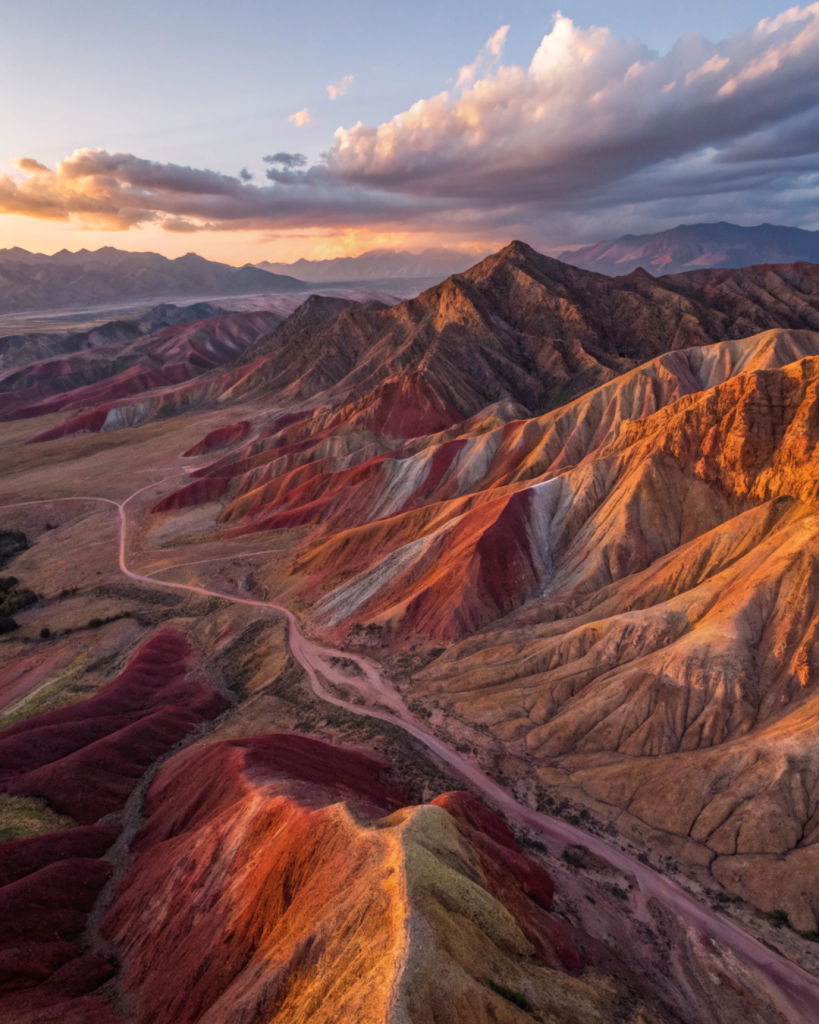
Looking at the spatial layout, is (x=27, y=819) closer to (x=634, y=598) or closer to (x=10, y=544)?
(x=634, y=598)

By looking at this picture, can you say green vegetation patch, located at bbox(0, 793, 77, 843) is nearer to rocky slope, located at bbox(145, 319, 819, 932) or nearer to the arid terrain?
the arid terrain

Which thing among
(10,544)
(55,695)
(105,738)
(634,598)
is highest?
(105,738)

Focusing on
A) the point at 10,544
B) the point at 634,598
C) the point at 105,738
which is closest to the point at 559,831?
the point at 634,598

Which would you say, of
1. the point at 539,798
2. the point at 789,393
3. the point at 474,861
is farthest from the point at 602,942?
the point at 789,393

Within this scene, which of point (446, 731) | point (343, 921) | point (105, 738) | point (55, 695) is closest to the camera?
point (343, 921)

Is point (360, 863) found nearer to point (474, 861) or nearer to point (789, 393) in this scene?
point (474, 861)

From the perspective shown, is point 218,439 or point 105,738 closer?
point 105,738
